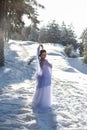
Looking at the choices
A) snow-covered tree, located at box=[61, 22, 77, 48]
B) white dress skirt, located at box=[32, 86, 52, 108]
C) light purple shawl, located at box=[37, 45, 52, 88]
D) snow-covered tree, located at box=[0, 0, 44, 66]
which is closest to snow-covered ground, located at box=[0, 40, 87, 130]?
white dress skirt, located at box=[32, 86, 52, 108]

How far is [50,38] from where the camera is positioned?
85.1 metres

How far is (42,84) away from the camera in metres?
12.8

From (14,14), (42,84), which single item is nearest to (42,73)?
(42,84)

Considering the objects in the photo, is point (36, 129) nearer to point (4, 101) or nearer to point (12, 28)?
point (4, 101)

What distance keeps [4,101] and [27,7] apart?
12.4 metres

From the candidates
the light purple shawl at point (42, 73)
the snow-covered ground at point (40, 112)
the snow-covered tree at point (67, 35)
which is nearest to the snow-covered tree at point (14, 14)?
the snow-covered ground at point (40, 112)

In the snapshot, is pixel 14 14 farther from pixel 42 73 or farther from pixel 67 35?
pixel 67 35

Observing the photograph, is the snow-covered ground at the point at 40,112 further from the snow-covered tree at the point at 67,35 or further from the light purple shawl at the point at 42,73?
the snow-covered tree at the point at 67,35

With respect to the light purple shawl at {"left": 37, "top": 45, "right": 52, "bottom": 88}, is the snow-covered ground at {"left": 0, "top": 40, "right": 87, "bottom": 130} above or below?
below

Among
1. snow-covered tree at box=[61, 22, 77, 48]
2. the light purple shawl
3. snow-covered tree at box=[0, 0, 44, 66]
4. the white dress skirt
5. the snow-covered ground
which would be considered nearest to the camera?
the snow-covered ground

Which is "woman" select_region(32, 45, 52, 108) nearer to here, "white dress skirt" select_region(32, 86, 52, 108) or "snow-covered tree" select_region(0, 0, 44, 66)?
"white dress skirt" select_region(32, 86, 52, 108)

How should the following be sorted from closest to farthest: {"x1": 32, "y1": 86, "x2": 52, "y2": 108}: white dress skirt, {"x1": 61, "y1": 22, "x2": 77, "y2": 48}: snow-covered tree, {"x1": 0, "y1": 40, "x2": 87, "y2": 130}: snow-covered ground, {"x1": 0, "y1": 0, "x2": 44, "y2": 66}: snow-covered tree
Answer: {"x1": 0, "y1": 40, "x2": 87, "y2": 130}: snow-covered ground < {"x1": 32, "y1": 86, "x2": 52, "y2": 108}: white dress skirt < {"x1": 0, "y1": 0, "x2": 44, "y2": 66}: snow-covered tree < {"x1": 61, "y1": 22, "x2": 77, "y2": 48}: snow-covered tree

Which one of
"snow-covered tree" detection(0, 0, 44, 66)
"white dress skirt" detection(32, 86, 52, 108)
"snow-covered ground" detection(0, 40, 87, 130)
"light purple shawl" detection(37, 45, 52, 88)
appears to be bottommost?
"snow-covered ground" detection(0, 40, 87, 130)

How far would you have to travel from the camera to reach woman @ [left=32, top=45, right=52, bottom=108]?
12633 mm
